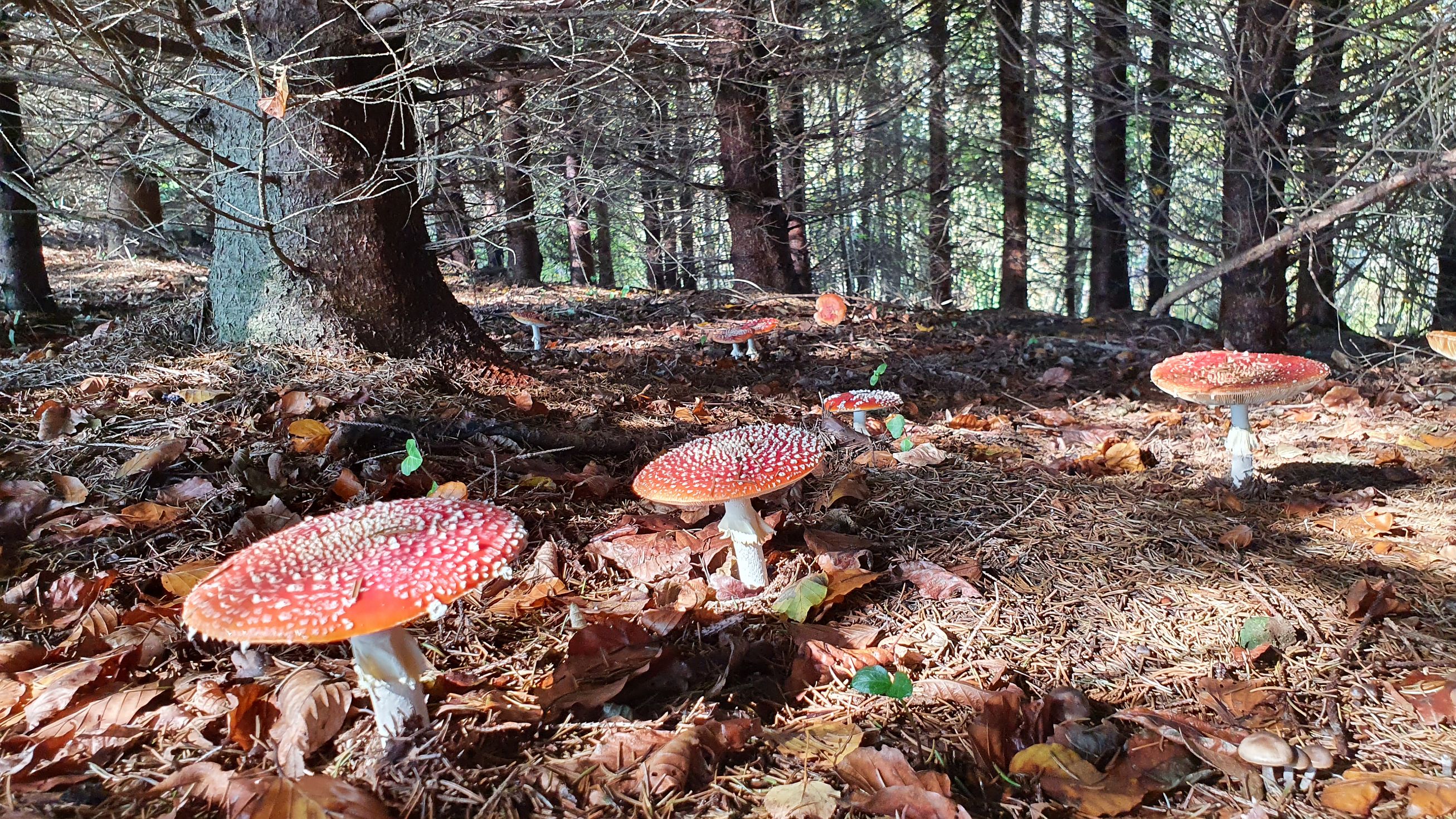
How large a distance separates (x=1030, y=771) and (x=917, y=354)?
504 centimetres

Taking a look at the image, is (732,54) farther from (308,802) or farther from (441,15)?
(308,802)

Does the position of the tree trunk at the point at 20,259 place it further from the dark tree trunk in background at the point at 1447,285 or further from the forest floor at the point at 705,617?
the dark tree trunk in background at the point at 1447,285

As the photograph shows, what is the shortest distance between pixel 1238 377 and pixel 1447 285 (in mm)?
7058

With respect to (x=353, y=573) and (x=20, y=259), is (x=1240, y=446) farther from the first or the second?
(x=20, y=259)

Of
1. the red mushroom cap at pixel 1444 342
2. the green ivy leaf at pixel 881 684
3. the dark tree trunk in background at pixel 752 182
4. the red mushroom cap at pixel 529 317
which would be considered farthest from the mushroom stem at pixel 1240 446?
the dark tree trunk in background at pixel 752 182

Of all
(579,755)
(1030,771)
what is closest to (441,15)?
(579,755)

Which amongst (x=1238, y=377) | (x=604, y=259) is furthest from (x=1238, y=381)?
(x=604, y=259)

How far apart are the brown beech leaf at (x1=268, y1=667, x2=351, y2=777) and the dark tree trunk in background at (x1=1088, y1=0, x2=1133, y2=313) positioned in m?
6.22

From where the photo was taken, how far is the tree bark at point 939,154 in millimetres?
9266

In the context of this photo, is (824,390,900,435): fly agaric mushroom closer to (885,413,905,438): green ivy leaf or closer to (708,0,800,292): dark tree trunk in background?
(885,413,905,438): green ivy leaf

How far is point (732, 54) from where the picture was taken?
7102 millimetres

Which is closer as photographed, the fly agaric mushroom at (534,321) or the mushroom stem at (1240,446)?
the mushroom stem at (1240,446)

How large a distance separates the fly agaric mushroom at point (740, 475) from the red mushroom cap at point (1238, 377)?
1.87m

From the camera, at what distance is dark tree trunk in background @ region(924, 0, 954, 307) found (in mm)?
9266
